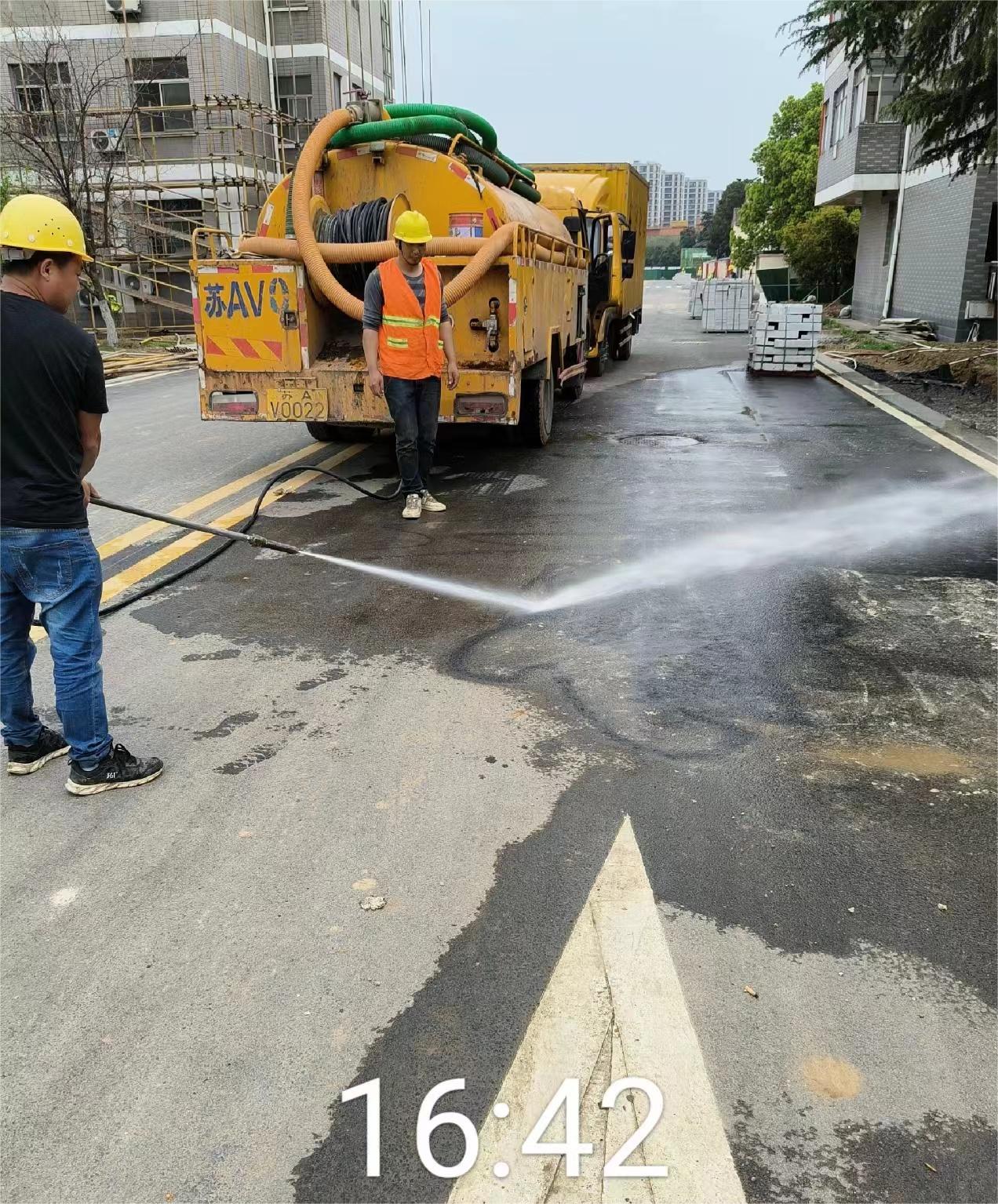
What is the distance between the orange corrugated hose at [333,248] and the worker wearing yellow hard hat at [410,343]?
1.77 ft

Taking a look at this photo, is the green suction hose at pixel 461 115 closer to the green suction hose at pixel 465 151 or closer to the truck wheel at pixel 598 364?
A: the green suction hose at pixel 465 151

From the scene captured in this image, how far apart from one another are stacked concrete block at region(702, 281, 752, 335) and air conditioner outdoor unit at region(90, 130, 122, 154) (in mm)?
17071

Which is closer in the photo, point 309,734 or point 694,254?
point 309,734

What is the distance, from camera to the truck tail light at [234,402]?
817cm

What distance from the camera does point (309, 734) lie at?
4.02 meters

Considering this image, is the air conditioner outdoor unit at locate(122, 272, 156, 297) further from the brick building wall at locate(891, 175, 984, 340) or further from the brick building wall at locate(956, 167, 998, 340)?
the brick building wall at locate(956, 167, 998, 340)

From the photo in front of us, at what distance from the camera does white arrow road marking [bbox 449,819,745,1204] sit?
2062 millimetres

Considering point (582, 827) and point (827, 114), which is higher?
point (827, 114)

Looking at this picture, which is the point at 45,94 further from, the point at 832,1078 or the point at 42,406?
the point at 832,1078

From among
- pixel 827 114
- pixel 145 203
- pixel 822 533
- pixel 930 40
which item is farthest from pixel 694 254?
pixel 822 533

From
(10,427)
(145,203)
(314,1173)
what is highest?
(145,203)

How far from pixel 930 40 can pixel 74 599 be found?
12.3m

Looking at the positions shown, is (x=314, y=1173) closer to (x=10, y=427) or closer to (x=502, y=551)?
(x=10, y=427)

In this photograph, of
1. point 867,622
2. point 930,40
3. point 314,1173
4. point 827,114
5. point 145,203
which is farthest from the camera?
point 827,114
